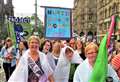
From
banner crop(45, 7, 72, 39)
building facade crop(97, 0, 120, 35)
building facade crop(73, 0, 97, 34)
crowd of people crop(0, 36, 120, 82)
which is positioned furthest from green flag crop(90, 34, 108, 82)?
building facade crop(73, 0, 97, 34)

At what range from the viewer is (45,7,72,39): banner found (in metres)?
11.2

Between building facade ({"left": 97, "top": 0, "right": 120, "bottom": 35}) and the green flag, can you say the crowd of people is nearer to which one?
the green flag

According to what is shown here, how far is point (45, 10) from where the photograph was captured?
A: 37.6 feet

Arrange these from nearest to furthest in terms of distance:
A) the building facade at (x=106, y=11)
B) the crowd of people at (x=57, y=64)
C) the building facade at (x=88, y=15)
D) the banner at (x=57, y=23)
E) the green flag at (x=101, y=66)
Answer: the green flag at (x=101, y=66) < the crowd of people at (x=57, y=64) < the banner at (x=57, y=23) < the building facade at (x=106, y=11) < the building facade at (x=88, y=15)

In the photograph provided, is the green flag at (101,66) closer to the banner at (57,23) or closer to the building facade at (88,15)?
the banner at (57,23)

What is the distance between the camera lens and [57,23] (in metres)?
11.5

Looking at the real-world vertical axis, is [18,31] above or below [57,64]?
above

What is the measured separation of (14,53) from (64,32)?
12.9 feet

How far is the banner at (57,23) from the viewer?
11221 millimetres

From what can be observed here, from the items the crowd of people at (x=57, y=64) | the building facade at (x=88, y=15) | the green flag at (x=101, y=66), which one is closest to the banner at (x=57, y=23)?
the crowd of people at (x=57, y=64)

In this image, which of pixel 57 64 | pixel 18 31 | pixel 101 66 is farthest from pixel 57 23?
pixel 101 66

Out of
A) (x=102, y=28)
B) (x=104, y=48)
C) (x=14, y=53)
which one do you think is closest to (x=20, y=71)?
(x=104, y=48)

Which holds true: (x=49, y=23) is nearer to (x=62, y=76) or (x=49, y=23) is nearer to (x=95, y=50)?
(x=62, y=76)

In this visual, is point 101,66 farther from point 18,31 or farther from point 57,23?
point 18,31
